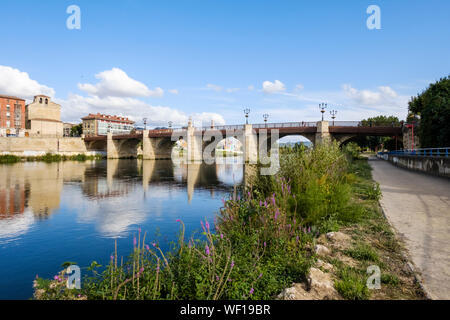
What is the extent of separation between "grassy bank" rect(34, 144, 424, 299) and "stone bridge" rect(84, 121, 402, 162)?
17.2m

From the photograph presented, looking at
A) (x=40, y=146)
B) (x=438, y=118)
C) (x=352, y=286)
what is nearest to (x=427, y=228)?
(x=352, y=286)

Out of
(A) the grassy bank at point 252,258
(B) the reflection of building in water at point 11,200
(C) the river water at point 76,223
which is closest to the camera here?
(A) the grassy bank at point 252,258

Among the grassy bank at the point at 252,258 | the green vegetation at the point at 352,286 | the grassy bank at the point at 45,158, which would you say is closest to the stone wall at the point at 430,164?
the grassy bank at the point at 252,258

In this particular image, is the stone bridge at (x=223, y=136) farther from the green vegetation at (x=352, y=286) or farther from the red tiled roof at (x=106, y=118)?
the red tiled roof at (x=106, y=118)

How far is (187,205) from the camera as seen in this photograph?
1338 centimetres

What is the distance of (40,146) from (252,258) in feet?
242

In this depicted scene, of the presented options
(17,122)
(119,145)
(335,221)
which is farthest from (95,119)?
(335,221)

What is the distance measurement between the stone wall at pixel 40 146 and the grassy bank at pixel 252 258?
59388mm

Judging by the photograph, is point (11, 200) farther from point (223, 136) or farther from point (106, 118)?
point (106, 118)

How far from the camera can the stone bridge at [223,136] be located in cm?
3959

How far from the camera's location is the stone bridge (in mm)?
39594

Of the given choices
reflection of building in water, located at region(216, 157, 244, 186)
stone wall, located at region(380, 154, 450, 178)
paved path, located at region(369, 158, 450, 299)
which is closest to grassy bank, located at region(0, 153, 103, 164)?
reflection of building in water, located at region(216, 157, 244, 186)

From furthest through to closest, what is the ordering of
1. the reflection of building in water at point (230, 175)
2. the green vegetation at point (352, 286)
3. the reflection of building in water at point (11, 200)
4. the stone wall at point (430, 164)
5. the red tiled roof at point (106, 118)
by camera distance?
1. the red tiled roof at point (106, 118)
2. the reflection of building in water at point (230, 175)
3. the stone wall at point (430, 164)
4. the reflection of building in water at point (11, 200)
5. the green vegetation at point (352, 286)
